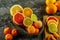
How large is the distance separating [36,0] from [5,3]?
0.24 metres

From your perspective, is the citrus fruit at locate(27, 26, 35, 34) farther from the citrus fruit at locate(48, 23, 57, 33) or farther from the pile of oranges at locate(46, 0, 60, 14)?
the pile of oranges at locate(46, 0, 60, 14)

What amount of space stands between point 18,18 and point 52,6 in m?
0.29

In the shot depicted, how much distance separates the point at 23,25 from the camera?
3.52 feet

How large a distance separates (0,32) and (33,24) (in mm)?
221

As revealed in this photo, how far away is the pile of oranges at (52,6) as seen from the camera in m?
1.27

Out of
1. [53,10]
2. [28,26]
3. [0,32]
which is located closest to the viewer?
[28,26]

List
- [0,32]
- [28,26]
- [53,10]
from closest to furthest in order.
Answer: [28,26] < [0,32] < [53,10]

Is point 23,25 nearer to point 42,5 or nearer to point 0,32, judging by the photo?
point 0,32

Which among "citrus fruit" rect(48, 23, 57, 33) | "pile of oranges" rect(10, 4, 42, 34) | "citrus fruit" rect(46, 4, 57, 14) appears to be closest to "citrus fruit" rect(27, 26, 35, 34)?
"pile of oranges" rect(10, 4, 42, 34)

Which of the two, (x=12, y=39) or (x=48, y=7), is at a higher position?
(x=48, y=7)

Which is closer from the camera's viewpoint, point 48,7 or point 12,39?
point 12,39

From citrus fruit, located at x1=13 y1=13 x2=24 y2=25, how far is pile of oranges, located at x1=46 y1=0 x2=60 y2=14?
0.26 m

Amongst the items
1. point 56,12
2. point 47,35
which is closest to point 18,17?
point 47,35

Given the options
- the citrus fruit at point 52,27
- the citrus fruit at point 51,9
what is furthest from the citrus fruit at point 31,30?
the citrus fruit at point 51,9
